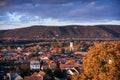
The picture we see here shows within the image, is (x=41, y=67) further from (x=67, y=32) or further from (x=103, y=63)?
(x=67, y=32)

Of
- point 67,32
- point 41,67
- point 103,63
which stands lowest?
point 67,32

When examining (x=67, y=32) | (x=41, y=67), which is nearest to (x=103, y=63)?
(x=41, y=67)

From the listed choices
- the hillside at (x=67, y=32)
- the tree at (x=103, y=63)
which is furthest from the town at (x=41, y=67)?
the hillside at (x=67, y=32)

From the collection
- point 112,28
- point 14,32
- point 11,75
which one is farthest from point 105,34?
point 11,75

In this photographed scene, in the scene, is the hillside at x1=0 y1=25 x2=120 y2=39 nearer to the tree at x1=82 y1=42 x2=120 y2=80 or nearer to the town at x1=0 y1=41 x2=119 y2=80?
the town at x1=0 y1=41 x2=119 y2=80

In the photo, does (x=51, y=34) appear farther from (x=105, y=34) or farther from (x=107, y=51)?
(x=107, y=51)

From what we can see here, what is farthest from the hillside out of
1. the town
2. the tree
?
the tree
